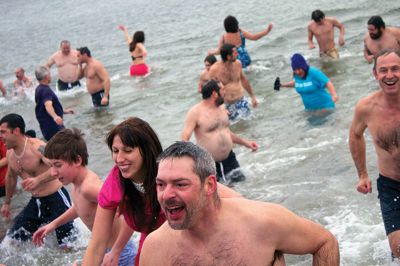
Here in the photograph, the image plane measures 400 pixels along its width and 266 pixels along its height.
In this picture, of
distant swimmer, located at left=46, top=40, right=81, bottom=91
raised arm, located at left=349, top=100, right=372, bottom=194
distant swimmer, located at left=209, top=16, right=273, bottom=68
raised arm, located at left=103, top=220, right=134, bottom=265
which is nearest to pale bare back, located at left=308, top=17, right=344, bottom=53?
distant swimmer, located at left=209, top=16, right=273, bottom=68

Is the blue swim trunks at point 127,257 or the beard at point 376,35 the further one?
the beard at point 376,35

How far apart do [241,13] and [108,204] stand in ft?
75.2

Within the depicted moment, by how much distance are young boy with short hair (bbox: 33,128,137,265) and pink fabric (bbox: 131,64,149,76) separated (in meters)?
12.2

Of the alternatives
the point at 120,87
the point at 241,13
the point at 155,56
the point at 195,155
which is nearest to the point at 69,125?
the point at 120,87

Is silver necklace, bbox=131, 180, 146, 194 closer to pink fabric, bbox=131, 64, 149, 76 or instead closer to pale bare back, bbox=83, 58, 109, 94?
pale bare back, bbox=83, 58, 109, 94

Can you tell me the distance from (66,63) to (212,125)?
7.48m

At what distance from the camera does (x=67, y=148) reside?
15.2 feet

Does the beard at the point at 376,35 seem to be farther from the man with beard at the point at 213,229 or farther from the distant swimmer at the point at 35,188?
the man with beard at the point at 213,229

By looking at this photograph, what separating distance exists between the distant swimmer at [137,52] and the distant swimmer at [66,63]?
157 centimetres

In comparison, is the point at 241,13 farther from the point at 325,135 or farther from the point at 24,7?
the point at 24,7

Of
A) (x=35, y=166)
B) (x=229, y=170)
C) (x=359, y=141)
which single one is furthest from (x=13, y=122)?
(x=359, y=141)

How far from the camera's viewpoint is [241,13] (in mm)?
26016

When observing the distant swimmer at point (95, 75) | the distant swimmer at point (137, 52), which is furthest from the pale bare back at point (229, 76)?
the distant swimmer at point (137, 52)

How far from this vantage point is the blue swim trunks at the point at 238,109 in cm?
1119
